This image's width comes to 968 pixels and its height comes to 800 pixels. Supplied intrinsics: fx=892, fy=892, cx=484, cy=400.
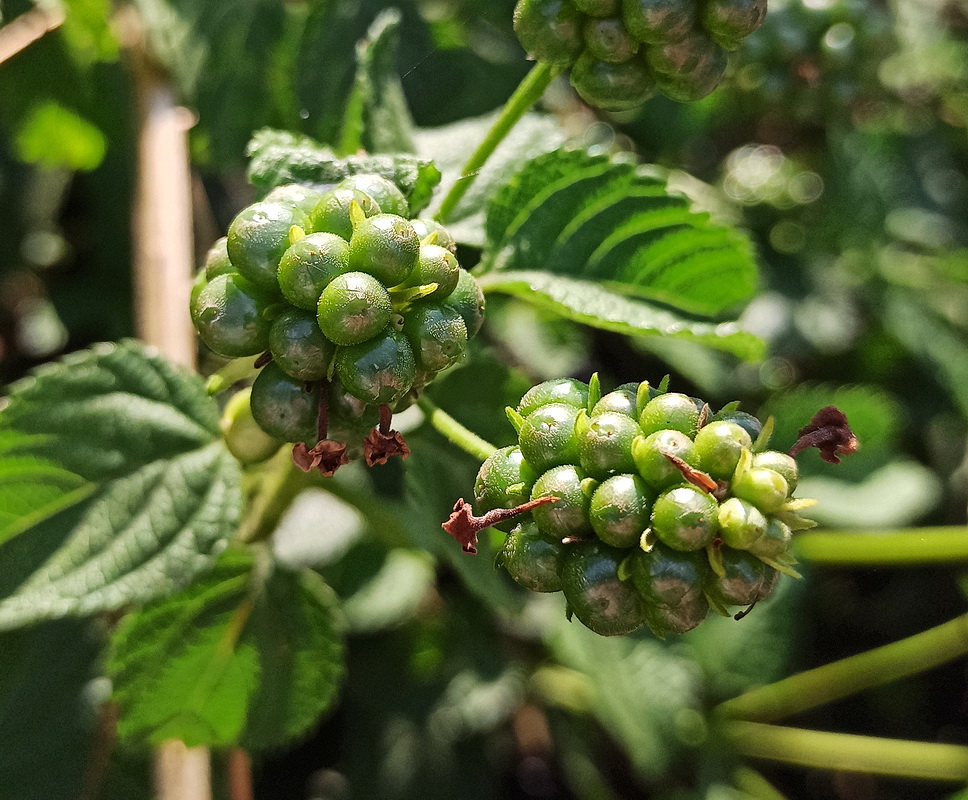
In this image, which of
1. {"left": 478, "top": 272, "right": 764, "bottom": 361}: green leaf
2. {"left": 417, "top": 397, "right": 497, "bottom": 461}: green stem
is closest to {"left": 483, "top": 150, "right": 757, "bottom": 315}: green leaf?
{"left": 478, "top": 272, "right": 764, "bottom": 361}: green leaf

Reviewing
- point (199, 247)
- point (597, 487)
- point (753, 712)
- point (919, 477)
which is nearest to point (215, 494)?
point (597, 487)

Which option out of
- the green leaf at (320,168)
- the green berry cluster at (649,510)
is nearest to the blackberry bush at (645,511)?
the green berry cluster at (649,510)

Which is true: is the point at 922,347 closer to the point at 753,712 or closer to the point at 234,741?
the point at 753,712

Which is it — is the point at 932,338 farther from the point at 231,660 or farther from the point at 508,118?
the point at 231,660

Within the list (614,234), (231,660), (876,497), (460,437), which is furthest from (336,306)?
(876,497)

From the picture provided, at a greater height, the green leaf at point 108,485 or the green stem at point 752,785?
the green leaf at point 108,485

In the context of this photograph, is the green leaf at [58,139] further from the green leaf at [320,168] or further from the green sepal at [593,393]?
the green sepal at [593,393]
